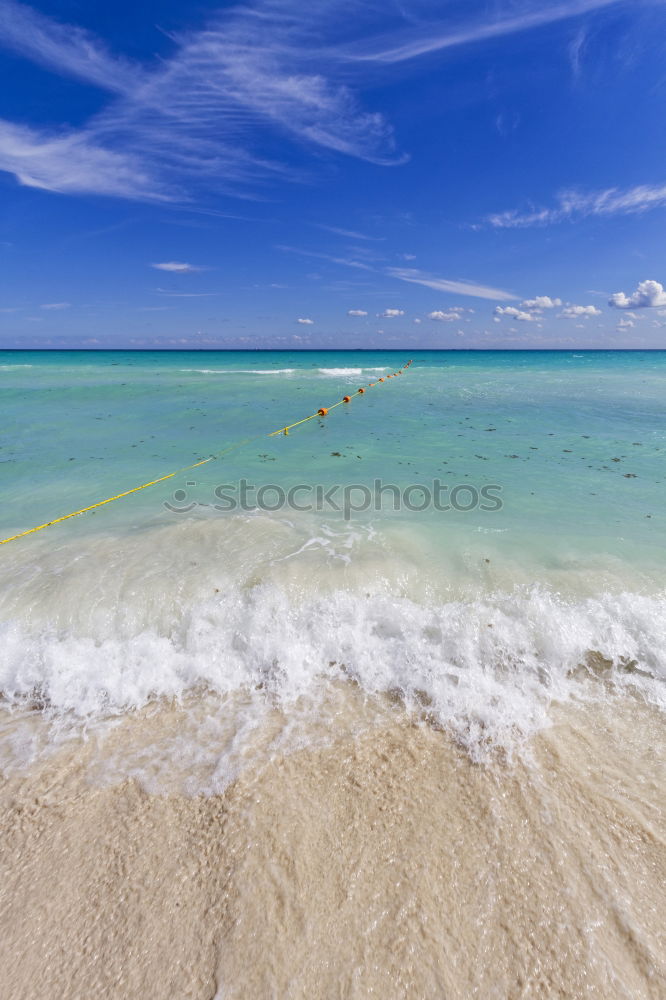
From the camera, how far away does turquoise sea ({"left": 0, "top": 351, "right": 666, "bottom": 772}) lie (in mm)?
3531

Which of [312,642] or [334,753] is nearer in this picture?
[334,753]

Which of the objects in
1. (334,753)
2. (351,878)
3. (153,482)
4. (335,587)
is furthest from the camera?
(153,482)

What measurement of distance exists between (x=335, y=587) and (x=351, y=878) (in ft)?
9.21

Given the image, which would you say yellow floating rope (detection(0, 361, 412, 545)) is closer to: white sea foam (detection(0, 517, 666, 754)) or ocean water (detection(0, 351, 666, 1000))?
ocean water (detection(0, 351, 666, 1000))

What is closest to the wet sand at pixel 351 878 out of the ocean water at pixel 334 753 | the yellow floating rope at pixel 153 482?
the ocean water at pixel 334 753

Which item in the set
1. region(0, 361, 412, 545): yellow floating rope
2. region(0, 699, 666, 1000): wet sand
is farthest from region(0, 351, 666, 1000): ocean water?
region(0, 361, 412, 545): yellow floating rope

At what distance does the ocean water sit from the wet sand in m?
0.01

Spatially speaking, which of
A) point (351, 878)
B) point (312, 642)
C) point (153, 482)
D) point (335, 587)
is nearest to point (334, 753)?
point (351, 878)

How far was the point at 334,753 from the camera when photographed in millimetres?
2969

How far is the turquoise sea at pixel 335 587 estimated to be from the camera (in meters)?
3.53

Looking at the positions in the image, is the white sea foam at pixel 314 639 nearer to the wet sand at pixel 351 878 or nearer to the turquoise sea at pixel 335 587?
the turquoise sea at pixel 335 587

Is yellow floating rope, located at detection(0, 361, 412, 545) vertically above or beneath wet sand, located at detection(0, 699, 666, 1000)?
beneath

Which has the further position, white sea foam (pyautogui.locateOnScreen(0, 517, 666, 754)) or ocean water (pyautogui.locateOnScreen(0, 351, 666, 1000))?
white sea foam (pyautogui.locateOnScreen(0, 517, 666, 754))

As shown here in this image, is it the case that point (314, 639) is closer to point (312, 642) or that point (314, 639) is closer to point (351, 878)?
point (312, 642)
